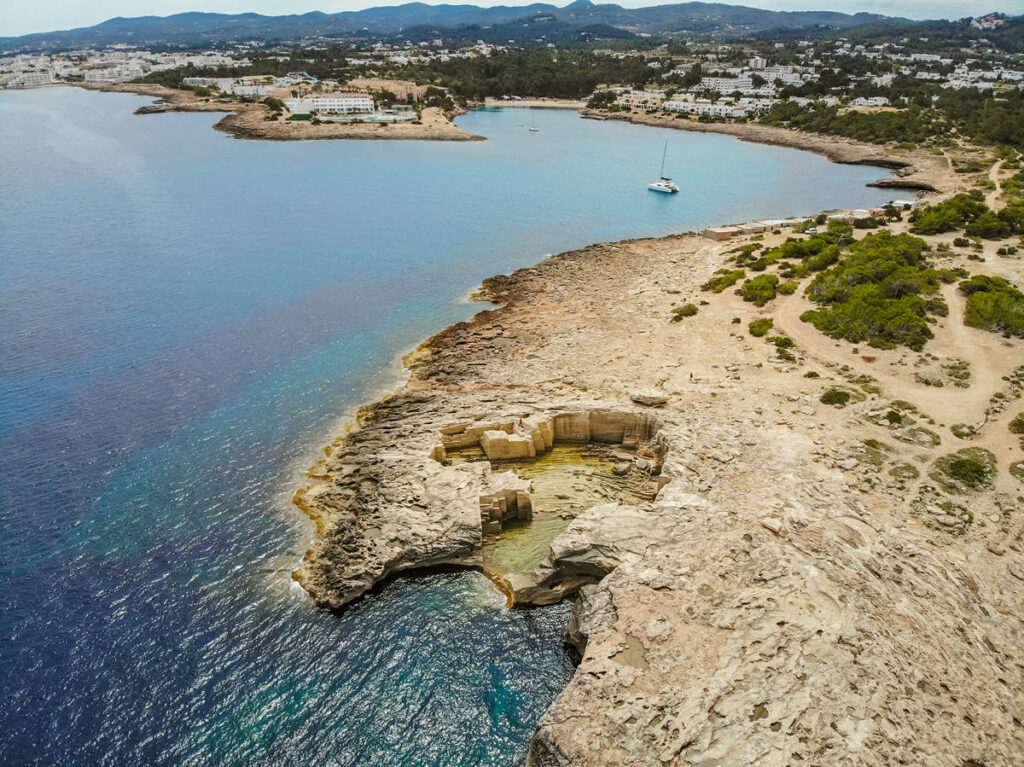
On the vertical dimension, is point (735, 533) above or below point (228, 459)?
above

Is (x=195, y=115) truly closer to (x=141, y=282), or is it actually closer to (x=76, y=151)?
(x=76, y=151)

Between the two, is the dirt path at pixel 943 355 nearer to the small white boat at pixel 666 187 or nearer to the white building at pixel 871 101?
the small white boat at pixel 666 187

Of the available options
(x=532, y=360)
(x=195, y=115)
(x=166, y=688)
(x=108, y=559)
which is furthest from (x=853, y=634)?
(x=195, y=115)

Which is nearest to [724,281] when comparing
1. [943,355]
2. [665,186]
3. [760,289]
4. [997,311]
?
[760,289]

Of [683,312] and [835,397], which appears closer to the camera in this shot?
[835,397]

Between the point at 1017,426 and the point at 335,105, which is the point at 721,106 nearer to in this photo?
the point at 335,105

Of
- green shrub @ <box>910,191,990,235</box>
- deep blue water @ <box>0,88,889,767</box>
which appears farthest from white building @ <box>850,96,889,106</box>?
green shrub @ <box>910,191,990,235</box>

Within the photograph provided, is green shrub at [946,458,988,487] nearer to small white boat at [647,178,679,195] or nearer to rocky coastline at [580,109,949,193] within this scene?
small white boat at [647,178,679,195]
